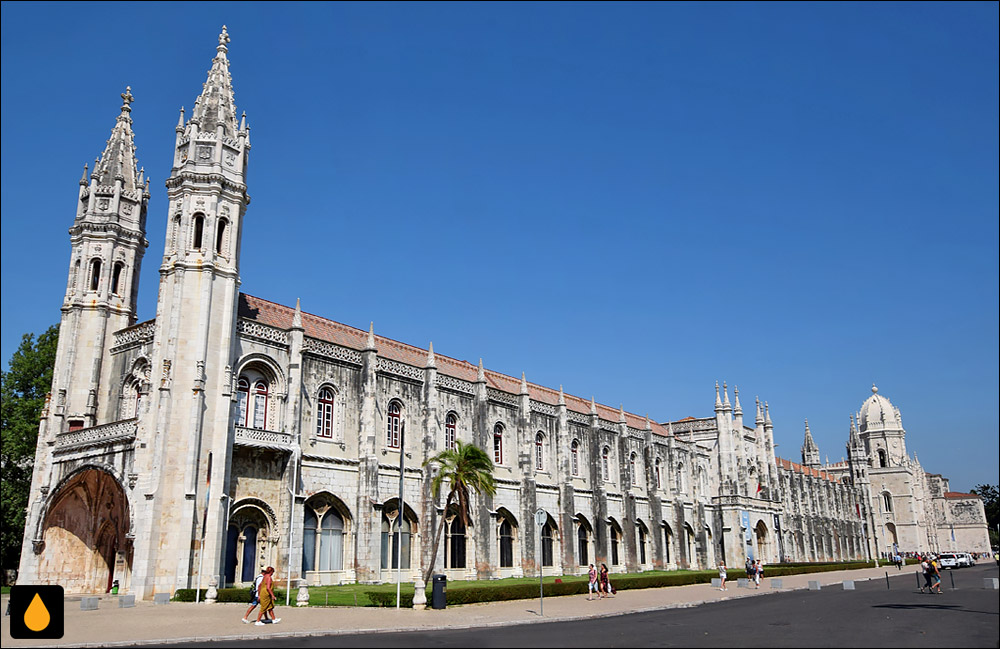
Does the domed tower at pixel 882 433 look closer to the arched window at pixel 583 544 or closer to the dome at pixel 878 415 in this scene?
the dome at pixel 878 415

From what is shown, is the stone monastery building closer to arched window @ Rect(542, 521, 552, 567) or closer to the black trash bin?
arched window @ Rect(542, 521, 552, 567)

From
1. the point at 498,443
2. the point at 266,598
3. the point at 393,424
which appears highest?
the point at 393,424

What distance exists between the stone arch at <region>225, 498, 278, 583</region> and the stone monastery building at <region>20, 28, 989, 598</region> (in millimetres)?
76

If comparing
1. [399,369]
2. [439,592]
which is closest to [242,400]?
[399,369]

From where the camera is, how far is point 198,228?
1298 inches

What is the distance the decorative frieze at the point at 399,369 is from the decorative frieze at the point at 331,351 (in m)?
1.21

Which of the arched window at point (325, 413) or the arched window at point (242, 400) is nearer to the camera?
the arched window at point (242, 400)

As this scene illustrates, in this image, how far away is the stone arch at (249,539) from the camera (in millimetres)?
30703

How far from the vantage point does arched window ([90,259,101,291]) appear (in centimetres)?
3650

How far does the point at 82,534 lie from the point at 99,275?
12.0m

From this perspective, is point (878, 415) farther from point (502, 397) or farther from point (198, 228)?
point (198, 228)

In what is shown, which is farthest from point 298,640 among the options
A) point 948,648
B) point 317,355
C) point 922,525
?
point 922,525

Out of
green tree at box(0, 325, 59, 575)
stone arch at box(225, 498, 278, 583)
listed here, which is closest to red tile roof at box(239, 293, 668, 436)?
stone arch at box(225, 498, 278, 583)

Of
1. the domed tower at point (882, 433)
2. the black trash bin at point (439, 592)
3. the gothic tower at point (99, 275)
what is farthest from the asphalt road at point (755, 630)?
the domed tower at point (882, 433)
